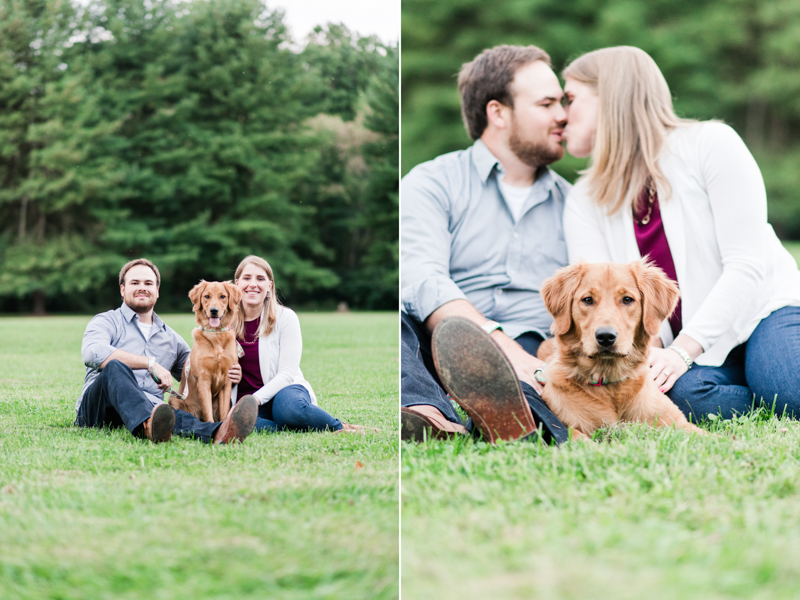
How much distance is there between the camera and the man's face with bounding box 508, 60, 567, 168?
283 cm

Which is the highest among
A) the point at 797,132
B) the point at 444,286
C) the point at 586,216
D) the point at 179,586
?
the point at 797,132

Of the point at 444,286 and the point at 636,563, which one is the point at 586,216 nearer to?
the point at 444,286

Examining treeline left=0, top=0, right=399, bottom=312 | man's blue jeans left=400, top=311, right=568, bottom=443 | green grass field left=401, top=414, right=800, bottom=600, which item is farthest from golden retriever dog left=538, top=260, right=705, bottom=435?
treeline left=0, top=0, right=399, bottom=312

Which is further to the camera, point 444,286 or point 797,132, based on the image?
point 797,132

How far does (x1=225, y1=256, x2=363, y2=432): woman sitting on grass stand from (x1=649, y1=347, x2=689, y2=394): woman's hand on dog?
3.28 feet

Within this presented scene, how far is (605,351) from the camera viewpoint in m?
2.08

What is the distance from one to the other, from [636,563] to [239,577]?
2.16 ft

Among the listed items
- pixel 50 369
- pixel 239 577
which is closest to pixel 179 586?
pixel 239 577

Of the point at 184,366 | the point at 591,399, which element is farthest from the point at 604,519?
the point at 184,366

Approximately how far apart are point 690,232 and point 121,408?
6.64ft

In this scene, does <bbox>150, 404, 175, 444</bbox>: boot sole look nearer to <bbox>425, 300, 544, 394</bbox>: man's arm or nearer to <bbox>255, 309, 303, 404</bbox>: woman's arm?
<bbox>255, 309, 303, 404</bbox>: woman's arm

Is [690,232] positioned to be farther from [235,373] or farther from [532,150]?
[235,373]

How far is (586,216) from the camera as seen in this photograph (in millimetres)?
2729

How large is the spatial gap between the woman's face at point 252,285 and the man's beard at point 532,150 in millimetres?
1119
